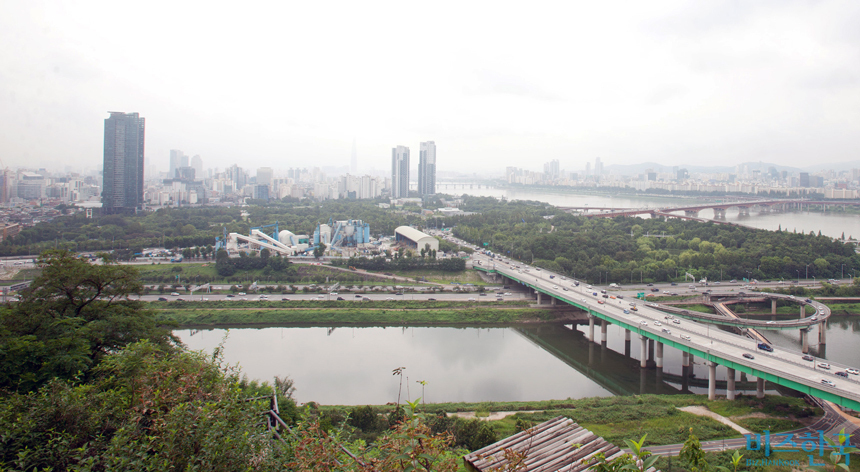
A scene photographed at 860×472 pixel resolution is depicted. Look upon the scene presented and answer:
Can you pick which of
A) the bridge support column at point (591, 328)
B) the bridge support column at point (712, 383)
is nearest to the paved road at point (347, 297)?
the bridge support column at point (591, 328)

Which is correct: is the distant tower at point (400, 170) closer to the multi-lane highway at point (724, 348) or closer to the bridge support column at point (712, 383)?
the multi-lane highway at point (724, 348)

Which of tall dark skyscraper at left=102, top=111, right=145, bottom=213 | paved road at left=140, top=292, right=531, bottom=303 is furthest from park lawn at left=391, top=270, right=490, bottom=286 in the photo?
tall dark skyscraper at left=102, top=111, right=145, bottom=213

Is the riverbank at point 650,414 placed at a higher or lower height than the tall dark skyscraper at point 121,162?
lower

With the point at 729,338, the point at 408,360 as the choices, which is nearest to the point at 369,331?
the point at 408,360

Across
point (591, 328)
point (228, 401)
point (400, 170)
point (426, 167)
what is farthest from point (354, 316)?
point (426, 167)

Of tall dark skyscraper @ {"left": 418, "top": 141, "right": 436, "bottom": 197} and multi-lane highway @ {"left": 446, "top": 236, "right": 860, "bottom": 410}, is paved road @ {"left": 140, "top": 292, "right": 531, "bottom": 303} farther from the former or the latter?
tall dark skyscraper @ {"left": 418, "top": 141, "right": 436, "bottom": 197}

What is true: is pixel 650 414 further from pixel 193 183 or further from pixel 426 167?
pixel 193 183
